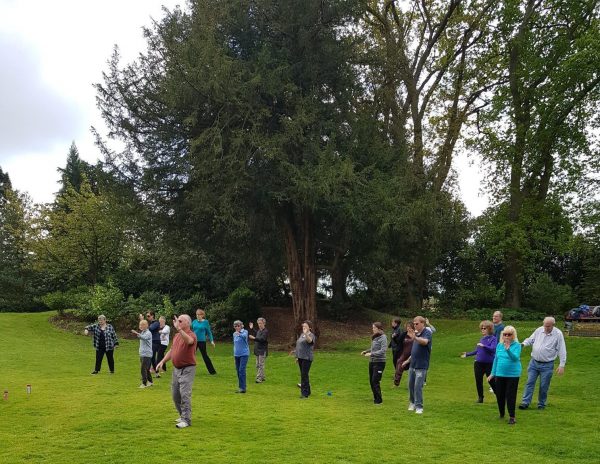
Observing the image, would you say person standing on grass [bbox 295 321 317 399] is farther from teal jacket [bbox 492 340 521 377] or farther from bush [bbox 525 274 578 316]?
bush [bbox 525 274 578 316]

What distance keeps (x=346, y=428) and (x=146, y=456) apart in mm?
3231

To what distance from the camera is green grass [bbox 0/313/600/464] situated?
7.43 metres

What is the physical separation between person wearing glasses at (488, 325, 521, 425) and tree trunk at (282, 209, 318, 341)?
13819 millimetres

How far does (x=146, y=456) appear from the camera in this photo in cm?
724

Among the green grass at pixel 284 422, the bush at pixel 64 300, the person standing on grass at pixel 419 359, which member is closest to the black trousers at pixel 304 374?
the green grass at pixel 284 422

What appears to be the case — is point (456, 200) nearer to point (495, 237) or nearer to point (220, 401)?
point (495, 237)

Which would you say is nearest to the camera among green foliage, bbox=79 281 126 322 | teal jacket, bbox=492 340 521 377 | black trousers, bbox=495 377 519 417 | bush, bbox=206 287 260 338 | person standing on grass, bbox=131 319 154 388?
teal jacket, bbox=492 340 521 377

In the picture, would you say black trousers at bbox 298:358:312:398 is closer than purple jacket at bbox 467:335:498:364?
No

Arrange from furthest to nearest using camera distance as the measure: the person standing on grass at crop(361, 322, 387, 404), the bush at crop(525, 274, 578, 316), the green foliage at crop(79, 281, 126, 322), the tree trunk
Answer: the bush at crop(525, 274, 578, 316) < the green foliage at crop(79, 281, 126, 322) < the tree trunk < the person standing on grass at crop(361, 322, 387, 404)

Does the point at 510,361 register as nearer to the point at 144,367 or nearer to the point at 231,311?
the point at 144,367

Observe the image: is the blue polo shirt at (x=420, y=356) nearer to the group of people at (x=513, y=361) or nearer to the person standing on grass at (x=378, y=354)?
the person standing on grass at (x=378, y=354)

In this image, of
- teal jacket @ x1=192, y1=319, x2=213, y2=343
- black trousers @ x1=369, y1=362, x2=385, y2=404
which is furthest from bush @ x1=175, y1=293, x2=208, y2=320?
black trousers @ x1=369, y1=362, x2=385, y2=404

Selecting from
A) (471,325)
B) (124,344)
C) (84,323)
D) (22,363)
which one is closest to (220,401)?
(22,363)

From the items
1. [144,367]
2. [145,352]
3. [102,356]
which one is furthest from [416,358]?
[102,356]
